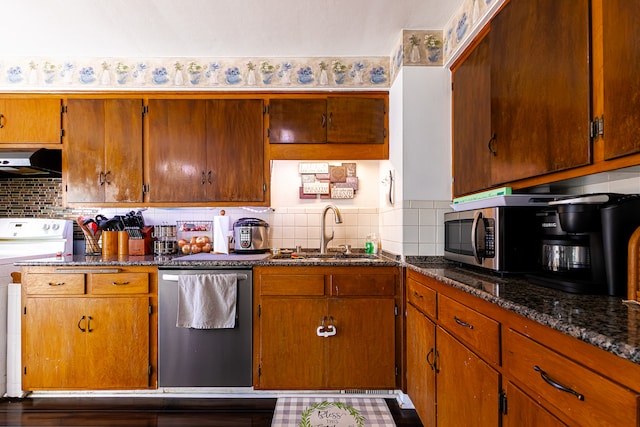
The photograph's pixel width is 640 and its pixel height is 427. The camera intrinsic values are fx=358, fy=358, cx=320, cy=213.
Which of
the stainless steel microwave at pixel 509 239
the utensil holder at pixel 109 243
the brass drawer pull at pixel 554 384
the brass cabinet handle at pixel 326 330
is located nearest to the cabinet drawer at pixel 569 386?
the brass drawer pull at pixel 554 384

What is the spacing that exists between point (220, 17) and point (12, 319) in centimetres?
246

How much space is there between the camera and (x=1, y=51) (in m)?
2.73

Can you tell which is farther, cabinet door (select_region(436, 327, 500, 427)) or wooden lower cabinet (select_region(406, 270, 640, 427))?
cabinet door (select_region(436, 327, 500, 427))

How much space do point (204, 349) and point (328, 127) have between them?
1825 millimetres

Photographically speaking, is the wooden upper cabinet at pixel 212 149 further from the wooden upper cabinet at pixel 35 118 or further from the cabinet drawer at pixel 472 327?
the cabinet drawer at pixel 472 327

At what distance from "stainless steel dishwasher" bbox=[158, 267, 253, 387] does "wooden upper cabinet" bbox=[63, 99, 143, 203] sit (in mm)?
946

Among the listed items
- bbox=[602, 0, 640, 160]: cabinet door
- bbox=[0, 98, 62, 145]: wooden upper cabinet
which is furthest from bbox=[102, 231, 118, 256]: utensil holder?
bbox=[602, 0, 640, 160]: cabinet door

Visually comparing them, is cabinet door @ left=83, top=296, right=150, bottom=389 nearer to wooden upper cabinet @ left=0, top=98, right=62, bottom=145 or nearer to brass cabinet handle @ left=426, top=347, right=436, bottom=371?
wooden upper cabinet @ left=0, top=98, right=62, bottom=145

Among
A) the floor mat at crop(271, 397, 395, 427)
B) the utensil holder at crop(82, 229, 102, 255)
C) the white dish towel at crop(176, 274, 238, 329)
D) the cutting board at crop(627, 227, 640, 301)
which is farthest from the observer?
the utensil holder at crop(82, 229, 102, 255)

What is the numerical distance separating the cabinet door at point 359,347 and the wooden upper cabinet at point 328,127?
115 centimetres

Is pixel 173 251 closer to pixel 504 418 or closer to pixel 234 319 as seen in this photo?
pixel 234 319

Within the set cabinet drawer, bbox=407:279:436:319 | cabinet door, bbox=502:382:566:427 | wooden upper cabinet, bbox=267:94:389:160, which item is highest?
wooden upper cabinet, bbox=267:94:389:160

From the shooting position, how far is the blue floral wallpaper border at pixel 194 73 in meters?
2.79

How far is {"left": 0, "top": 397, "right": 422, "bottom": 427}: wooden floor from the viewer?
7.05 ft
